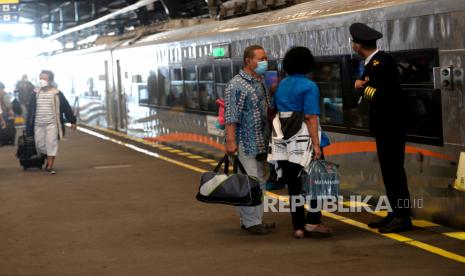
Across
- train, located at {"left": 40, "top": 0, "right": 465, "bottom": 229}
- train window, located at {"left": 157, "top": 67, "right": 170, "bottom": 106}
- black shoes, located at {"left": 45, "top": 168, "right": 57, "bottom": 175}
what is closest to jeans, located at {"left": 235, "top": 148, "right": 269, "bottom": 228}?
train, located at {"left": 40, "top": 0, "right": 465, "bottom": 229}

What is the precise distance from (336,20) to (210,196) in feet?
11.2

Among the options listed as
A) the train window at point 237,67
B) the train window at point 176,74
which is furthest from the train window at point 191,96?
the train window at point 237,67

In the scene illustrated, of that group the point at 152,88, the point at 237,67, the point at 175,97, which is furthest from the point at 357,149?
the point at 152,88

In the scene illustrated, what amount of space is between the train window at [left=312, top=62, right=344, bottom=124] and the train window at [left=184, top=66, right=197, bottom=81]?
669cm

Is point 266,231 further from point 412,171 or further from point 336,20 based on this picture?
point 336,20

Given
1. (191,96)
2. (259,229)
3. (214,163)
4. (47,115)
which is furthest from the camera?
(191,96)

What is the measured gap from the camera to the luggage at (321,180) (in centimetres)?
866

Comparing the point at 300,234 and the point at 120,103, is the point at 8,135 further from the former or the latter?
the point at 300,234

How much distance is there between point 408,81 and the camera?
9953 mm

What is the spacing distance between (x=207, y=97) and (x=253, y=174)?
9005 millimetres

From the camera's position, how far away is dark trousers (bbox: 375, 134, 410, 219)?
900cm

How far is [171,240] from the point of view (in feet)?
30.2

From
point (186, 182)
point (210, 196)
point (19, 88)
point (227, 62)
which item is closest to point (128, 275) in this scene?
point (210, 196)

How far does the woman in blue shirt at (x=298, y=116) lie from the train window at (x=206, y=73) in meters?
8.81
